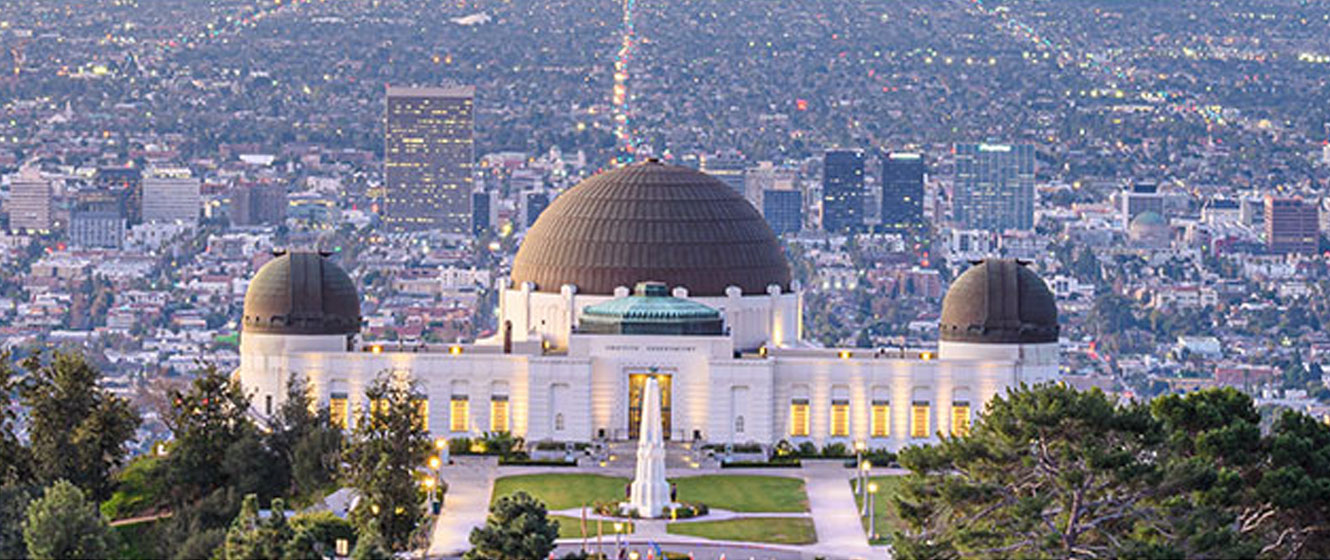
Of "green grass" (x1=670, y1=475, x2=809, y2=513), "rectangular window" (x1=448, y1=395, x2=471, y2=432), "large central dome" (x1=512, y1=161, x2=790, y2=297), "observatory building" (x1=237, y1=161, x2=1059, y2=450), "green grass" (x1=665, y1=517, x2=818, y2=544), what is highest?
"large central dome" (x1=512, y1=161, x2=790, y2=297)

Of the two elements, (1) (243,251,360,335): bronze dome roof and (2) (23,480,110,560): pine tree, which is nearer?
→ (2) (23,480,110,560): pine tree

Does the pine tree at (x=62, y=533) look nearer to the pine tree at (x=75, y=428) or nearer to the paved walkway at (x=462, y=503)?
the paved walkway at (x=462, y=503)

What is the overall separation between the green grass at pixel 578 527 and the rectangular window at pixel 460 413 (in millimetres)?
17719

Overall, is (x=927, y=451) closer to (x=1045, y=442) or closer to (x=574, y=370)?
(x=1045, y=442)

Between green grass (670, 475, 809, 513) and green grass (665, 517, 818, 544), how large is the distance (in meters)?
2.00

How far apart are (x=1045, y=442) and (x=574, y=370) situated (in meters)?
32.0

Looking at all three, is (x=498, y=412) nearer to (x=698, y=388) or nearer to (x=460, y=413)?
(x=460, y=413)

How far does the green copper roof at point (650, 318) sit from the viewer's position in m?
108

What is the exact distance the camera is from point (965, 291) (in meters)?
110

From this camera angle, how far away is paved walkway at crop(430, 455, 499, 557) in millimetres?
86125

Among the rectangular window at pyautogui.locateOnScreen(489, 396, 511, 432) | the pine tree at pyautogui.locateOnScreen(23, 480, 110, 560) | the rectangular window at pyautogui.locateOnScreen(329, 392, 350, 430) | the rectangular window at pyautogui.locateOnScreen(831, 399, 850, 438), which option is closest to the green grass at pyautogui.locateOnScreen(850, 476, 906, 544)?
the rectangular window at pyautogui.locateOnScreen(831, 399, 850, 438)

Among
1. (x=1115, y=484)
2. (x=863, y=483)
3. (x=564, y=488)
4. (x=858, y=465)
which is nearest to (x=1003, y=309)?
(x=858, y=465)

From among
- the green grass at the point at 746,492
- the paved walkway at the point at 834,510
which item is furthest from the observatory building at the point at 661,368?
the green grass at the point at 746,492

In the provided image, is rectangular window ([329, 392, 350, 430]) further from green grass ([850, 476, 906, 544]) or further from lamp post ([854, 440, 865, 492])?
green grass ([850, 476, 906, 544])
